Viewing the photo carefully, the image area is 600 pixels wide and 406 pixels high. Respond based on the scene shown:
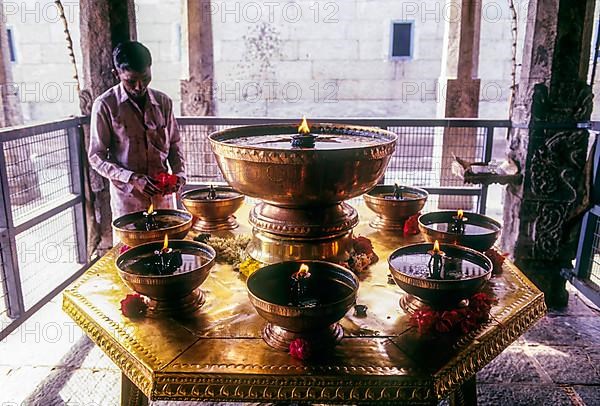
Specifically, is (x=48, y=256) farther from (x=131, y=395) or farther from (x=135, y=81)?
(x=131, y=395)

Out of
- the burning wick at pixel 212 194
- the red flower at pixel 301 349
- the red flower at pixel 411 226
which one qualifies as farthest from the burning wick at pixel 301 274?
the burning wick at pixel 212 194

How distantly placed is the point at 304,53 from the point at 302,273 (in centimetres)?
1057

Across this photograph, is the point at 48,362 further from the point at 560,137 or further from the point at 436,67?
the point at 436,67

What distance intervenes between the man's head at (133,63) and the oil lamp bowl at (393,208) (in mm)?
1421

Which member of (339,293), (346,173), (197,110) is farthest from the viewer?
(197,110)

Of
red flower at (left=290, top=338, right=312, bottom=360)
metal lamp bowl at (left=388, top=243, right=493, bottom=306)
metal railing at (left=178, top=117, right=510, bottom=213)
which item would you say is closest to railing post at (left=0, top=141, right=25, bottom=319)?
metal railing at (left=178, top=117, right=510, bottom=213)

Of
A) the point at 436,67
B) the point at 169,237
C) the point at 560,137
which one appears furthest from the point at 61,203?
the point at 436,67

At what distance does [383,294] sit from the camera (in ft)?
5.98

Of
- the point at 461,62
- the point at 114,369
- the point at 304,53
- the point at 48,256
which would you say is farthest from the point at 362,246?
the point at 304,53

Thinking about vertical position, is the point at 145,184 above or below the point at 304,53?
below

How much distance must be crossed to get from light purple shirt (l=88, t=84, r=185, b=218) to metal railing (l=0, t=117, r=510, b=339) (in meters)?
0.53

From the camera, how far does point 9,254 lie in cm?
304

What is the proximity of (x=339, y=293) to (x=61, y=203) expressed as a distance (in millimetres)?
2800

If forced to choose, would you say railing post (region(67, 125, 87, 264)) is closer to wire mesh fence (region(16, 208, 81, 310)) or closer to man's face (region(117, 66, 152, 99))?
wire mesh fence (region(16, 208, 81, 310))
